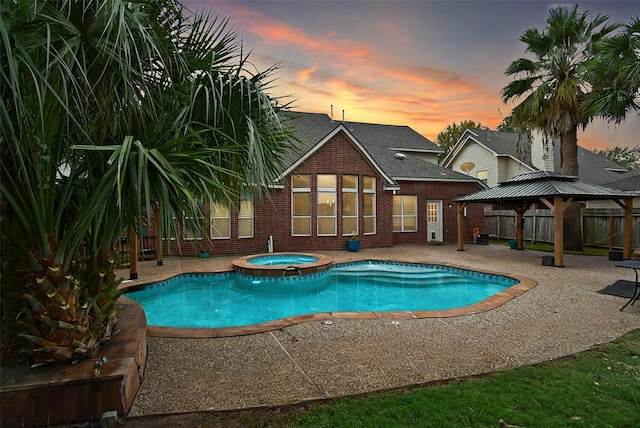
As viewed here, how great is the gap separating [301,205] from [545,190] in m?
9.08

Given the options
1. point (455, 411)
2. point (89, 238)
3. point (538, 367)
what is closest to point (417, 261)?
point (538, 367)

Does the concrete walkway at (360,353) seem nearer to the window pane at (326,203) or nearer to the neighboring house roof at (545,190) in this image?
the neighboring house roof at (545,190)

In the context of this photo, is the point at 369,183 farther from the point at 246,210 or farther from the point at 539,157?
the point at 539,157

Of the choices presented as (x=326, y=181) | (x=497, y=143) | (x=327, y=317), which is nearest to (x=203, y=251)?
(x=326, y=181)

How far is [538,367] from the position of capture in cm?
394

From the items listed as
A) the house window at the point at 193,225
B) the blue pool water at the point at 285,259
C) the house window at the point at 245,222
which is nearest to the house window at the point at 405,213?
the blue pool water at the point at 285,259

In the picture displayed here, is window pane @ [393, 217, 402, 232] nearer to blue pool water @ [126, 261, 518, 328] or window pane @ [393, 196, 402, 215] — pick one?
window pane @ [393, 196, 402, 215]

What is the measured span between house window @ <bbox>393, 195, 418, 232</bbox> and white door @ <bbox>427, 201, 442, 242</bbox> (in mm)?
886

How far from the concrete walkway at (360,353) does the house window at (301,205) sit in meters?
9.30

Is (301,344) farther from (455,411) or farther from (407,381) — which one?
(455,411)

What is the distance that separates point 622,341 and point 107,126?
7.10 m

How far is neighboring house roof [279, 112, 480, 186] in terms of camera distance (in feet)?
49.4

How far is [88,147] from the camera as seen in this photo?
2.37 metres

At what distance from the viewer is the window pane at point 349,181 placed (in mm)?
15234
